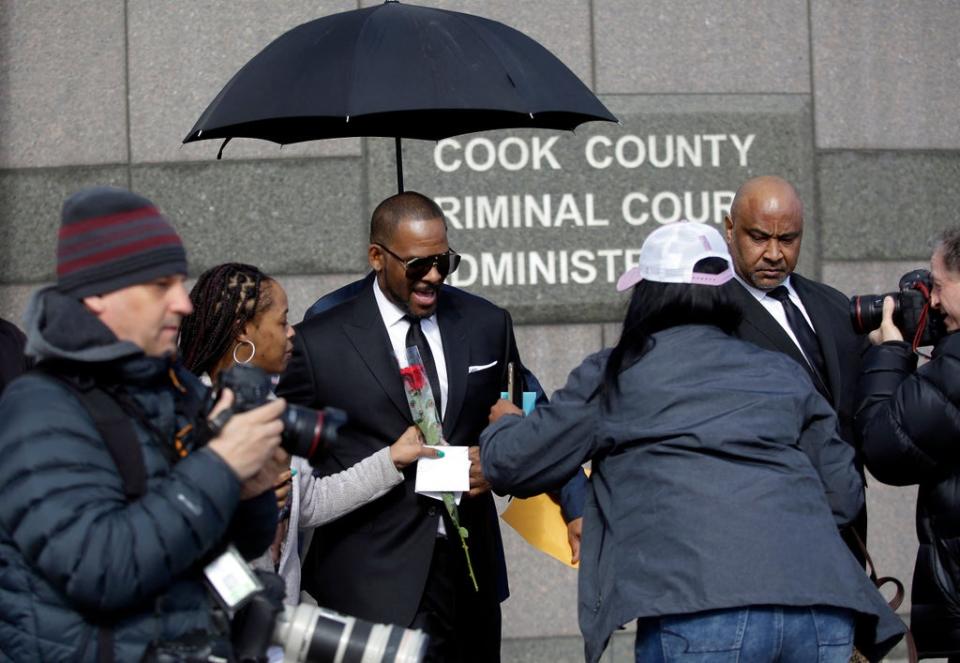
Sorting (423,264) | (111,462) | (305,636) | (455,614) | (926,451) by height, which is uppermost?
(423,264)

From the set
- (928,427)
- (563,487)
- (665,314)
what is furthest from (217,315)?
(928,427)

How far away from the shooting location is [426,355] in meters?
4.43

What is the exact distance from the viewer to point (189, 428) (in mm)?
2725

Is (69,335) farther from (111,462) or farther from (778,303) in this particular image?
(778,303)

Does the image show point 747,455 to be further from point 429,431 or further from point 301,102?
point 301,102

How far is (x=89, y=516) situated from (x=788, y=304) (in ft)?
9.07

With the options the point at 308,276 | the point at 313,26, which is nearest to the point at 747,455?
the point at 313,26

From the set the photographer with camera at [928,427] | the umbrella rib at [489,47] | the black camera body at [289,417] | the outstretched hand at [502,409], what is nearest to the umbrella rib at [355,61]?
the umbrella rib at [489,47]

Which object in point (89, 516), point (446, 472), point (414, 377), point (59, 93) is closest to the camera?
point (89, 516)

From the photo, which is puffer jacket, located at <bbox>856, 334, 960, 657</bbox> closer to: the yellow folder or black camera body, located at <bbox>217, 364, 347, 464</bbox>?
the yellow folder

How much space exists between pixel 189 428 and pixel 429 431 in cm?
160

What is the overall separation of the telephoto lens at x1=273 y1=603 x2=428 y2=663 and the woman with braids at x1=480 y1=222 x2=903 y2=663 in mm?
666

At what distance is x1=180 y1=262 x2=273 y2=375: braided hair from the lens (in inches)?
161

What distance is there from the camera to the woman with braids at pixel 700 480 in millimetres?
3168
